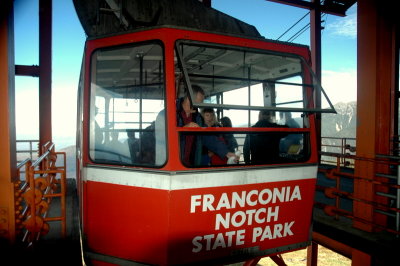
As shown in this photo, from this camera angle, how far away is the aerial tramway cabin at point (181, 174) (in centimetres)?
243

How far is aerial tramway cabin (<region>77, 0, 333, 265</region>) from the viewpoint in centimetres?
243

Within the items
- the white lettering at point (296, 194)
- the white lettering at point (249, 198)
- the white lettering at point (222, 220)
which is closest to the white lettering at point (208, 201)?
the white lettering at point (222, 220)

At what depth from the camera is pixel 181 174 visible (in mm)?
2393

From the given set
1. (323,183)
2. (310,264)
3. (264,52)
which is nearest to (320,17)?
(323,183)

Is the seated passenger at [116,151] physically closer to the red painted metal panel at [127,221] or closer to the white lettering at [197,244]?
the red painted metal panel at [127,221]

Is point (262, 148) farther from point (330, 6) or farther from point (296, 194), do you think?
point (330, 6)

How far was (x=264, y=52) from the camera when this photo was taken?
2.77 m

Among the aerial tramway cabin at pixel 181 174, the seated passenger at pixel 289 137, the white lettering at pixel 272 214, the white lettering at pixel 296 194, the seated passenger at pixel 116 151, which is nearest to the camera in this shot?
the aerial tramway cabin at pixel 181 174

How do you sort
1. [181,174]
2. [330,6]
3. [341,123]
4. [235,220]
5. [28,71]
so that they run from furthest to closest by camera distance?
[341,123], [330,6], [28,71], [235,220], [181,174]

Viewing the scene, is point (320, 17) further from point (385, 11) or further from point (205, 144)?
point (205, 144)

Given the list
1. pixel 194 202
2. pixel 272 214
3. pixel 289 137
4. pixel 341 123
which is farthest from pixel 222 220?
pixel 341 123

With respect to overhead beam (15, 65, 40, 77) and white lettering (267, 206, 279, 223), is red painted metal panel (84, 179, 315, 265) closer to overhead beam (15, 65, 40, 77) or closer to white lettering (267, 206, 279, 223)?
white lettering (267, 206, 279, 223)

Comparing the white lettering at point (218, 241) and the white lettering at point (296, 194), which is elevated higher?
the white lettering at point (296, 194)

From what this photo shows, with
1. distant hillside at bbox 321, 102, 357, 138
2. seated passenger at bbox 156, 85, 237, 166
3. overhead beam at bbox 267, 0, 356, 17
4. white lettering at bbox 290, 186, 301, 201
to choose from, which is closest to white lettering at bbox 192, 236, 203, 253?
seated passenger at bbox 156, 85, 237, 166
